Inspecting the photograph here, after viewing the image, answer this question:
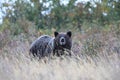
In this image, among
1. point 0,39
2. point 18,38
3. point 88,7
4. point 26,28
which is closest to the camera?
point 0,39

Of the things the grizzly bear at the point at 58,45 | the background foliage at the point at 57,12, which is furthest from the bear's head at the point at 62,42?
the background foliage at the point at 57,12

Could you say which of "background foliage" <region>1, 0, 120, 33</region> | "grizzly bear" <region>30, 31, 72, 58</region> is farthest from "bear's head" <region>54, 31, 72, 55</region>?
"background foliage" <region>1, 0, 120, 33</region>

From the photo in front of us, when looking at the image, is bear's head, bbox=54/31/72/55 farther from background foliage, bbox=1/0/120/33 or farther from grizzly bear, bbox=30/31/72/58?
background foliage, bbox=1/0/120/33

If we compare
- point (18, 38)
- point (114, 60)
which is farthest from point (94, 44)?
point (18, 38)

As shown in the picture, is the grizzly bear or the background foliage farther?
Answer: the background foliage

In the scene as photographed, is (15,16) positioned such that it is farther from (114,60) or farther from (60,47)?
(114,60)

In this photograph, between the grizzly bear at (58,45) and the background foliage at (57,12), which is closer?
the grizzly bear at (58,45)

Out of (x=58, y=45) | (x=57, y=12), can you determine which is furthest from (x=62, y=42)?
(x=57, y=12)

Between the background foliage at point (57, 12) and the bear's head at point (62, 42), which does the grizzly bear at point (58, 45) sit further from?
the background foliage at point (57, 12)

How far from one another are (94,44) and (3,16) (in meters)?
18.2

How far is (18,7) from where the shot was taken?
109 ft

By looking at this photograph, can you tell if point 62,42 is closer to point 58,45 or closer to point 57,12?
point 58,45

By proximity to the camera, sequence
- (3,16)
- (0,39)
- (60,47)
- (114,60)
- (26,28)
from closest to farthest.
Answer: (114,60), (60,47), (0,39), (26,28), (3,16)

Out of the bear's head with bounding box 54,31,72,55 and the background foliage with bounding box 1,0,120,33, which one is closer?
the bear's head with bounding box 54,31,72,55
